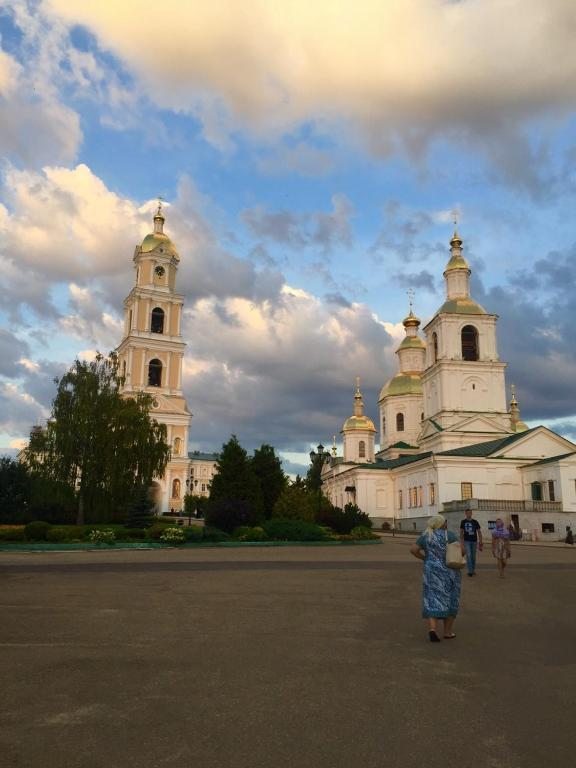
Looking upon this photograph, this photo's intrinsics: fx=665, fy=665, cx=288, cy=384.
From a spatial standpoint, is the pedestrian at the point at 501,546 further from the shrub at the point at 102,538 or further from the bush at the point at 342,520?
the bush at the point at 342,520

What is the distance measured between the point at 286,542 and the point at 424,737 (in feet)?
85.0

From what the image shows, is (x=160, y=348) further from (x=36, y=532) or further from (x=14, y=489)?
(x=36, y=532)

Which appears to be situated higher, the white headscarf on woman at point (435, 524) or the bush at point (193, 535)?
the white headscarf on woman at point (435, 524)

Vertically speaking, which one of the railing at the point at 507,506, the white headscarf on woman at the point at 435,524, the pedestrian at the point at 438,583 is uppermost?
the railing at the point at 507,506

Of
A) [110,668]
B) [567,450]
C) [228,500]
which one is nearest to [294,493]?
[228,500]

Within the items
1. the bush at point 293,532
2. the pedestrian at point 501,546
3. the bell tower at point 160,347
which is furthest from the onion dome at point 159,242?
the pedestrian at point 501,546

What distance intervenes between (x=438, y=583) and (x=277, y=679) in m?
3.15

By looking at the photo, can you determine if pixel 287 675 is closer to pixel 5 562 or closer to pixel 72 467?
pixel 5 562

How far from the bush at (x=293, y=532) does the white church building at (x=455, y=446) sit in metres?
15.6

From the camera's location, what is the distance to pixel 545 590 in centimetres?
1477

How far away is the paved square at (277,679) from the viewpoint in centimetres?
499

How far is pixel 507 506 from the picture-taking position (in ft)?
145

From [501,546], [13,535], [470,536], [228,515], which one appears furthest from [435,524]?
[228,515]

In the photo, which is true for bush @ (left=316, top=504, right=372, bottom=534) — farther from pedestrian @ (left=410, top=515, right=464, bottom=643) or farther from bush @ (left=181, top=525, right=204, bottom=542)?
pedestrian @ (left=410, top=515, right=464, bottom=643)
